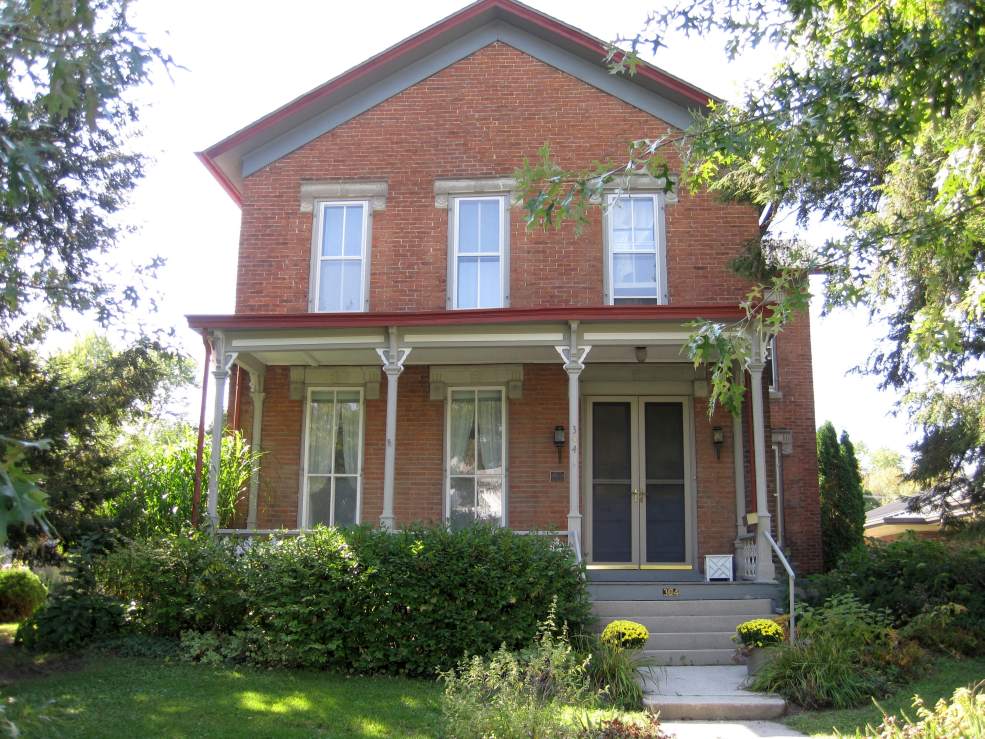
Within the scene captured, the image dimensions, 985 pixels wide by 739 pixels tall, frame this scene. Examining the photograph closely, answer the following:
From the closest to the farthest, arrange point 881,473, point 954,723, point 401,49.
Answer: point 954,723, point 401,49, point 881,473

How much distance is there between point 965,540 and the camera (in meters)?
12.6

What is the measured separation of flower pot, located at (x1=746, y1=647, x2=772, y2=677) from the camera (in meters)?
9.28

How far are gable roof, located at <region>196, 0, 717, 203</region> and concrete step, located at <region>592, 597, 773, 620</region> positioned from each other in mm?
7551

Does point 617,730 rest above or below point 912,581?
below

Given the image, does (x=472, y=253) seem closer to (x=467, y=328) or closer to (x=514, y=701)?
(x=467, y=328)

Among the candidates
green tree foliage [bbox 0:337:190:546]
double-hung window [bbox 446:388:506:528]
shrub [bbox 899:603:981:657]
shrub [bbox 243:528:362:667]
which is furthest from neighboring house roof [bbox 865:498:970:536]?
green tree foliage [bbox 0:337:190:546]

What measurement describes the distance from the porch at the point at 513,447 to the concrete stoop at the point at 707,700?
3548 millimetres

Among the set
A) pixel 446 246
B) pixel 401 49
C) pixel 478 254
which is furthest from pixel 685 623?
pixel 401 49

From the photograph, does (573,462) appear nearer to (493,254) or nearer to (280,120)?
(493,254)

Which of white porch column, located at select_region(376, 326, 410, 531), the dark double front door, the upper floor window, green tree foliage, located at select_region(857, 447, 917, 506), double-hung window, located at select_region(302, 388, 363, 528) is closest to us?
white porch column, located at select_region(376, 326, 410, 531)

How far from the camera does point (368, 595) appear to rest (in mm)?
9836

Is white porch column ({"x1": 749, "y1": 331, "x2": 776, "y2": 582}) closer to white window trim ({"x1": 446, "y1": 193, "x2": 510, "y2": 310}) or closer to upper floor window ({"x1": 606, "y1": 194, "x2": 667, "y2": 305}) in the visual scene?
upper floor window ({"x1": 606, "y1": 194, "x2": 667, "y2": 305})

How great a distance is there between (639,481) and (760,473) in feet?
7.24

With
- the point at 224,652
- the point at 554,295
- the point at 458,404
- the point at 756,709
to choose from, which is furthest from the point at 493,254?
the point at 756,709
